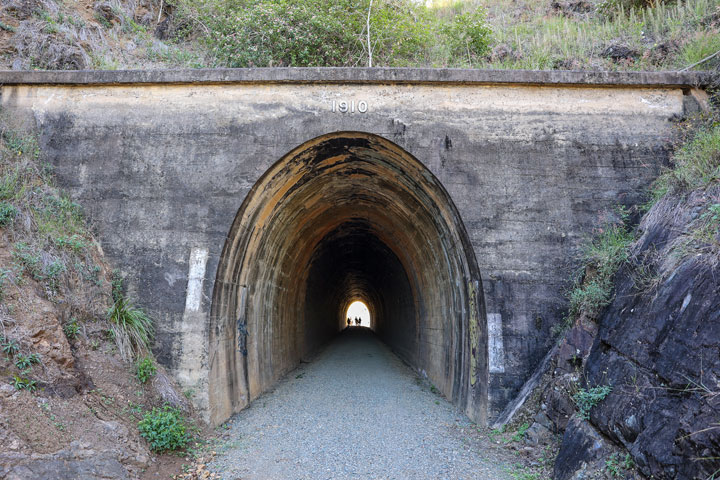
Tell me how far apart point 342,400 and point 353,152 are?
4938 mm

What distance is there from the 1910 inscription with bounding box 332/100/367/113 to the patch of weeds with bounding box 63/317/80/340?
4.99 metres

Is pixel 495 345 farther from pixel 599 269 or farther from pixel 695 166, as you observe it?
pixel 695 166

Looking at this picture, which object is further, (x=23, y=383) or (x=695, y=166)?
(x=695, y=166)

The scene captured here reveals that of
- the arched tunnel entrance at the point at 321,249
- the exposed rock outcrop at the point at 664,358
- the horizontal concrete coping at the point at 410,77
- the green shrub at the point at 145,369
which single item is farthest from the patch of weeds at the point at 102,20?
the exposed rock outcrop at the point at 664,358

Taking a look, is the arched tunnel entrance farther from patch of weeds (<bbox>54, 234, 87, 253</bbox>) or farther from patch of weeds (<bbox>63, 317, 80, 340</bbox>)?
patch of weeds (<bbox>54, 234, 87, 253</bbox>)

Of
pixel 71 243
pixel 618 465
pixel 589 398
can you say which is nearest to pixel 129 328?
pixel 71 243

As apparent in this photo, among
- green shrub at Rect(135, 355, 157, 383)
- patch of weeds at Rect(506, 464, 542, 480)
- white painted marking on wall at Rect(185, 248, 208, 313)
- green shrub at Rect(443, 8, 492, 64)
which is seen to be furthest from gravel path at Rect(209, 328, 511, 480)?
green shrub at Rect(443, 8, 492, 64)

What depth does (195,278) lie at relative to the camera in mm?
7000

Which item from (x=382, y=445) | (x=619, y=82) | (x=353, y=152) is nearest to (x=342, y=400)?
(x=382, y=445)

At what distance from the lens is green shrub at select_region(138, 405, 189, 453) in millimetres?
5477

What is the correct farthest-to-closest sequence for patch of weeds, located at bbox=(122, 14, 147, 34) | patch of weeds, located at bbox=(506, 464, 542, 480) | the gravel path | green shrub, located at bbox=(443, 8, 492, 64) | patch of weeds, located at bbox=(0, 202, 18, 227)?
patch of weeds, located at bbox=(122, 14, 147, 34), green shrub, located at bbox=(443, 8, 492, 64), patch of weeds, located at bbox=(0, 202, 18, 227), the gravel path, patch of weeds, located at bbox=(506, 464, 542, 480)

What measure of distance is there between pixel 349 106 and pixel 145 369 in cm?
516

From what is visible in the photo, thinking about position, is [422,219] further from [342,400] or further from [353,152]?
[342,400]

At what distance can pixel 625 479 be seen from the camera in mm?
4078
